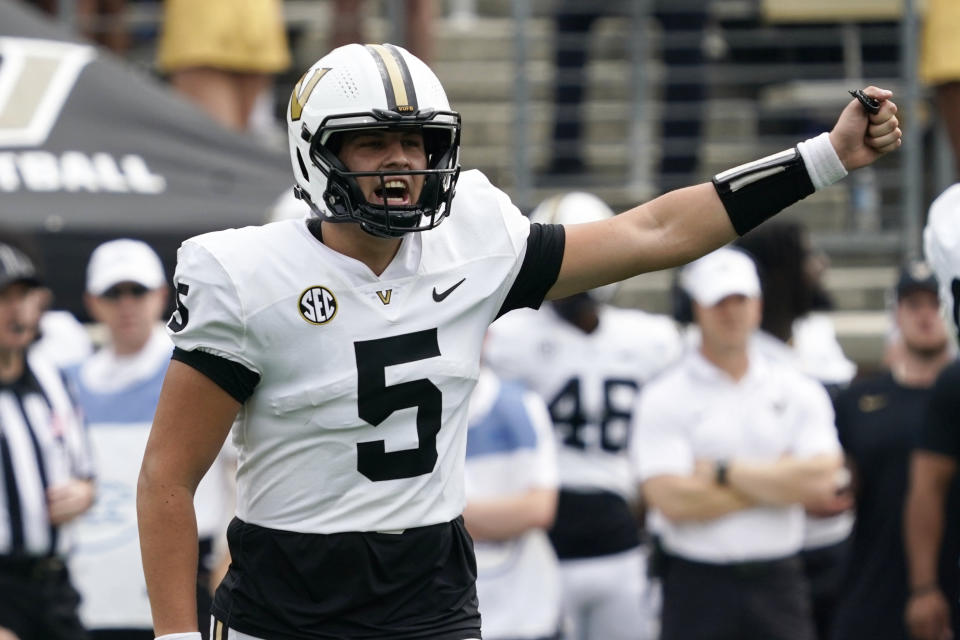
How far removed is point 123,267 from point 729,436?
7.28 ft

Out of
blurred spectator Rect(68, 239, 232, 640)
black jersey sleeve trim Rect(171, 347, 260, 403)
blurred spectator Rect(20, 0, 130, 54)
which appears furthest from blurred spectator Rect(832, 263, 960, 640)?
blurred spectator Rect(20, 0, 130, 54)

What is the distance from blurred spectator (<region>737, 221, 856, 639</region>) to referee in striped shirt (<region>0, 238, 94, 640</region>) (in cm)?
255

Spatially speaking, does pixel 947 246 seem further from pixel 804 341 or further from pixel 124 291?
pixel 124 291

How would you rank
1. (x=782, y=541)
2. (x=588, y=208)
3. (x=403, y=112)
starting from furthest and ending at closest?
(x=588, y=208), (x=782, y=541), (x=403, y=112)

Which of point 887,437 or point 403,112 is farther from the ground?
point 403,112

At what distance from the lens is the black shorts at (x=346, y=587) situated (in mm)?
3389

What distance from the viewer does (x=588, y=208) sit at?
6922 millimetres

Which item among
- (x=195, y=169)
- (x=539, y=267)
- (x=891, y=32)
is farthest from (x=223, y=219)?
(x=891, y=32)

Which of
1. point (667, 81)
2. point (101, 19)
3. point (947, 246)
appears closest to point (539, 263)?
point (947, 246)

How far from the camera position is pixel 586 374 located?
6762 mm

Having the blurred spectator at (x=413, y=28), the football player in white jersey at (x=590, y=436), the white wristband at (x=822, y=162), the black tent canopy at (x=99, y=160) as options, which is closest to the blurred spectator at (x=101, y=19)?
the blurred spectator at (x=413, y=28)

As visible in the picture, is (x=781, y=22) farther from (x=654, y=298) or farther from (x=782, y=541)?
(x=782, y=541)

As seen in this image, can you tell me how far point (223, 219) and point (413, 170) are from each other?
3.73 m

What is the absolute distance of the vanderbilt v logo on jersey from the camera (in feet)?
11.0
